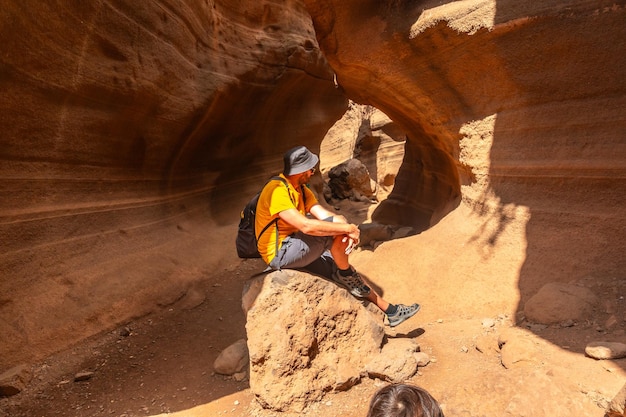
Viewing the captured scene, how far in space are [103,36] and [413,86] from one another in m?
3.32

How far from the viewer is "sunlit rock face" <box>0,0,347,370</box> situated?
3.38 m

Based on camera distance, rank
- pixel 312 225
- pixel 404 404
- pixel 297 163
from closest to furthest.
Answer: pixel 404 404, pixel 312 225, pixel 297 163

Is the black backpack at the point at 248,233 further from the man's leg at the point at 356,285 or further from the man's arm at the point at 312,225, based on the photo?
the man's leg at the point at 356,285

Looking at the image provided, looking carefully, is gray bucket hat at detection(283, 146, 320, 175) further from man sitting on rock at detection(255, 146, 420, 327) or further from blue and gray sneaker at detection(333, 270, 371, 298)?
blue and gray sneaker at detection(333, 270, 371, 298)

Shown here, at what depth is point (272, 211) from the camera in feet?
9.25

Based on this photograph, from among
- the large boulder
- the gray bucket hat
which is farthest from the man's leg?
the gray bucket hat

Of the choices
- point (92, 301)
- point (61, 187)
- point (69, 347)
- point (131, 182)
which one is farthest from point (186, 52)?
point (69, 347)

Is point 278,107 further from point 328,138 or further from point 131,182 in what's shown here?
point 328,138

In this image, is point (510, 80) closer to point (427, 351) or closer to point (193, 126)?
point (427, 351)

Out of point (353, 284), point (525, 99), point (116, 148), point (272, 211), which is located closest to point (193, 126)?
point (116, 148)

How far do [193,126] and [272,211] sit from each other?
342 centimetres

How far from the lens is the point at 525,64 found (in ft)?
11.7

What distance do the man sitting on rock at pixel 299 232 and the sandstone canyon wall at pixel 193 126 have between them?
1.58 meters

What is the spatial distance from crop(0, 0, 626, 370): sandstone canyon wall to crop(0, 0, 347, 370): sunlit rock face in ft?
0.06
